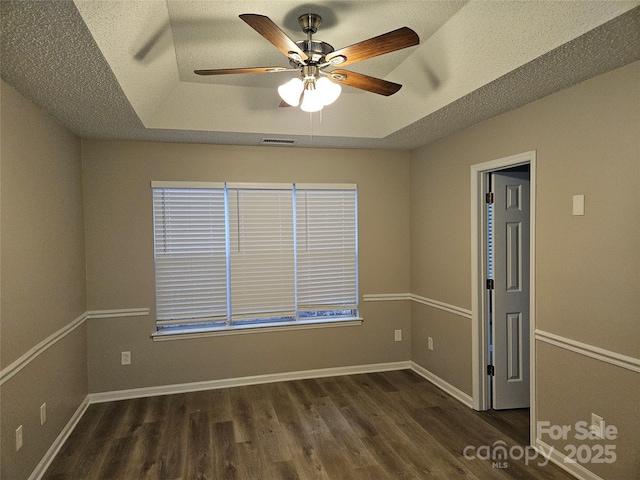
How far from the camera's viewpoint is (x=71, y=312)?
3.21 m

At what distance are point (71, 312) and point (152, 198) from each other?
121 centimetres

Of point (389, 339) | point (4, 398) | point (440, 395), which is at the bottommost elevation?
point (440, 395)

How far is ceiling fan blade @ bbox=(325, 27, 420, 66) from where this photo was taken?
1753 mm

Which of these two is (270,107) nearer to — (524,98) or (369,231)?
(369,231)

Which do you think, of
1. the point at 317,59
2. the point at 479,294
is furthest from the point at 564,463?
the point at 317,59

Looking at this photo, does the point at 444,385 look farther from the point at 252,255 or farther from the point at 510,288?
the point at 252,255

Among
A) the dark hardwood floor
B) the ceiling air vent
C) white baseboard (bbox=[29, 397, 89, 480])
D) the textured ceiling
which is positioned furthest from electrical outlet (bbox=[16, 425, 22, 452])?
the ceiling air vent

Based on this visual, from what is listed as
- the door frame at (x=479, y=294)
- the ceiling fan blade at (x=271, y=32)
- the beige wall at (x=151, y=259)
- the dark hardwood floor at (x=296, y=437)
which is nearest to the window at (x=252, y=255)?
the beige wall at (x=151, y=259)

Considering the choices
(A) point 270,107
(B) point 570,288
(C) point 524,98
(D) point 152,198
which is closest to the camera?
(B) point 570,288

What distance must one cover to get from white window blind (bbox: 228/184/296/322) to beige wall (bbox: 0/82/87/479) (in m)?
1.38

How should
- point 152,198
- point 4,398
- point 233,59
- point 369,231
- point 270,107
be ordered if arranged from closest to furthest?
point 4,398 → point 233,59 → point 270,107 → point 152,198 → point 369,231

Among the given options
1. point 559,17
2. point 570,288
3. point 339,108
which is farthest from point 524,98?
point 339,108

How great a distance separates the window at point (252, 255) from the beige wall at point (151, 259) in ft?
0.38

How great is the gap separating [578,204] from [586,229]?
0.52 feet
